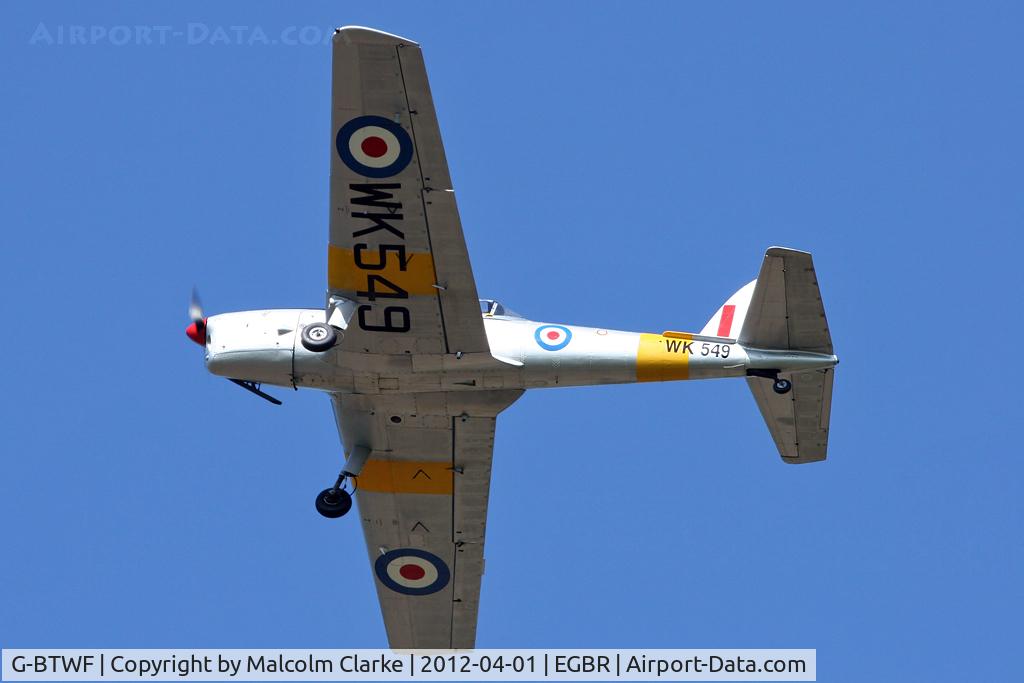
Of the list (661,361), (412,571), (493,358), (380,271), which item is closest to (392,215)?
(380,271)

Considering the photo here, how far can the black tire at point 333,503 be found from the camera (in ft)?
78.8

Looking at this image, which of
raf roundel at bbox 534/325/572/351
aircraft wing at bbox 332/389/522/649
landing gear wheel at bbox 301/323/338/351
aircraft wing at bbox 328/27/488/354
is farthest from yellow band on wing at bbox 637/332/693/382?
landing gear wheel at bbox 301/323/338/351

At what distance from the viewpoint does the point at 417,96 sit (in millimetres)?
21047

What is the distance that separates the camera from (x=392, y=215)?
871 inches

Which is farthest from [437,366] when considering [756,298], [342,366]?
[756,298]

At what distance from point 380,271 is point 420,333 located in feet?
3.38

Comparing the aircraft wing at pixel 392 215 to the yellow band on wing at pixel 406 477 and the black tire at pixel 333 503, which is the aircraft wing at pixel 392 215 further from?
the yellow band on wing at pixel 406 477

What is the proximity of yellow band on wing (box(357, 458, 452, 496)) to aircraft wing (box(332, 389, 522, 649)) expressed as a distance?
15 mm

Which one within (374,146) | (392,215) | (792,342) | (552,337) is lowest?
(792,342)

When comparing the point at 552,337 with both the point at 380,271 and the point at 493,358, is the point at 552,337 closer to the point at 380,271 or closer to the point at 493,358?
the point at 493,358

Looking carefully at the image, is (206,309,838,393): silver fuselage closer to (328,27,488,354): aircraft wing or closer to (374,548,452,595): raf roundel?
(328,27,488,354): aircraft wing

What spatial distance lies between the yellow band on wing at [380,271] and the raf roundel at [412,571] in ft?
19.6

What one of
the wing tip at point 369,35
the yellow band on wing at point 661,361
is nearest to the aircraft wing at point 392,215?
the wing tip at point 369,35

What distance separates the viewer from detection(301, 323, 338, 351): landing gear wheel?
22516mm
